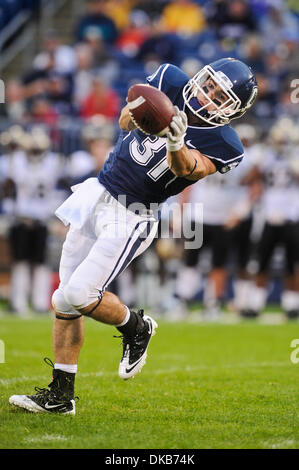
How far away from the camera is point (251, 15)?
12078mm

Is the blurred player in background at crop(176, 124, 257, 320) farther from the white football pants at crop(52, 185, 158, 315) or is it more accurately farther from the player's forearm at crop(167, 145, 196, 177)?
the player's forearm at crop(167, 145, 196, 177)

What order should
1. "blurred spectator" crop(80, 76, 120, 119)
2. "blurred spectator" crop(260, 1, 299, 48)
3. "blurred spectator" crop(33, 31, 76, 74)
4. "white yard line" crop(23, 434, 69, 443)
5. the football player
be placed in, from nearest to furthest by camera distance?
"white yard line" crop(23, 434, 69, 443), the football player, "blurred spectator" crop(80, 76, 120, 119), "blurred spectator" crop(33, 31, 76, 74), "blurred spectator" crop(260, 1, 299, 48)

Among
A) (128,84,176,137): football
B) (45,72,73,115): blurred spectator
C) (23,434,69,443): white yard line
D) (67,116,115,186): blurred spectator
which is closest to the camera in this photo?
(23,434,69,443): white yard line

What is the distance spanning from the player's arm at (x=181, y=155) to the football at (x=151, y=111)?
0.11 ft

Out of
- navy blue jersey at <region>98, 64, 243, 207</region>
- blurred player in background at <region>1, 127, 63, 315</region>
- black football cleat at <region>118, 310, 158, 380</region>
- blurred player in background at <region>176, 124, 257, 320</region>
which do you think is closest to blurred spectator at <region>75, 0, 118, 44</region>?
blurred player in background at <region>1, 127, 63, 315</region>

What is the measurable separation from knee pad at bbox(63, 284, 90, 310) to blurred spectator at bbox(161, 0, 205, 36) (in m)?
9.50

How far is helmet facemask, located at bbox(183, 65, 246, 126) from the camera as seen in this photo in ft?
11.9

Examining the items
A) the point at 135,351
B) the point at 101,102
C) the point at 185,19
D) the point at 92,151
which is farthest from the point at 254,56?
the point at 135,351

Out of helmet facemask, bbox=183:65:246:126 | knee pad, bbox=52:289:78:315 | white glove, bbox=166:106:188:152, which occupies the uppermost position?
helmet facemask, bbox=183:65:246:126

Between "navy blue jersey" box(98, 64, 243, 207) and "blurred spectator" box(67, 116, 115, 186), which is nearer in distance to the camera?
"navy blue jersey" box(98, 64, 243, 207)

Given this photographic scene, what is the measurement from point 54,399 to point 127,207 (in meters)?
0.97

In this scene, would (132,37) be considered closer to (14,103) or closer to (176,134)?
(14,103)

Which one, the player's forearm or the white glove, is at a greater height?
the white glove

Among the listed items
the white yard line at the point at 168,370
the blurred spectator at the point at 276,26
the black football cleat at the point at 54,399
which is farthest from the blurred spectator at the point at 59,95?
the black football cleat at the point at 54,399
